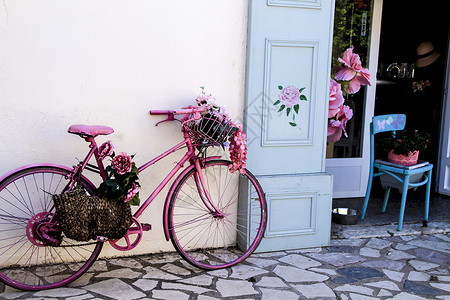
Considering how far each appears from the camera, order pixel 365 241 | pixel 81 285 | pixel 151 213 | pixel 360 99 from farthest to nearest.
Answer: pixel 360 99
pixel 365 241
pixel 151 213
pixel 81 285

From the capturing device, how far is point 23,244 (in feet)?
11.8

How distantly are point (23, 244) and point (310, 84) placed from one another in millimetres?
2602

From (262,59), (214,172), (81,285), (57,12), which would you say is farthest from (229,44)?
(81,285)

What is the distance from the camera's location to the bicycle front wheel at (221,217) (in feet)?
12.9

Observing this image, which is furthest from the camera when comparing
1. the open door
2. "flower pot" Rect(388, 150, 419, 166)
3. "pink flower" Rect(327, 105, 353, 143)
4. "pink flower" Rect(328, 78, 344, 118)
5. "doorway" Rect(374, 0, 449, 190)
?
"doorway" Rect(374, 0, 449, 190)

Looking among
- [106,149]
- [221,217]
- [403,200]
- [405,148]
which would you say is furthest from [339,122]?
[106,149]

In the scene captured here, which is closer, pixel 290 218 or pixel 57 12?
pixel 57 12

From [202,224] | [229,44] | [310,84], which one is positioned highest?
[229,44]

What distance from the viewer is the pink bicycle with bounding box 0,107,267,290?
10.8ft

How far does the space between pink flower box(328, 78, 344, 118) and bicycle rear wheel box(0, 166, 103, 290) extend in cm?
223

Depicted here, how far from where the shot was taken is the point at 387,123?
4.96 meters

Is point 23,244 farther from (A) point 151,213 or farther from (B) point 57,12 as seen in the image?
(B) point 57,12

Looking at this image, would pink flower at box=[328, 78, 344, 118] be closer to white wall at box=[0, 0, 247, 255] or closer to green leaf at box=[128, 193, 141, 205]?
white wall at box=[0, 0, 247, 255]

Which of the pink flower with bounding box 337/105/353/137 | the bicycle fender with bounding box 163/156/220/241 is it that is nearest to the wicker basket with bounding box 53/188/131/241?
the bicycle fender with bounding box 163/156/220/241
